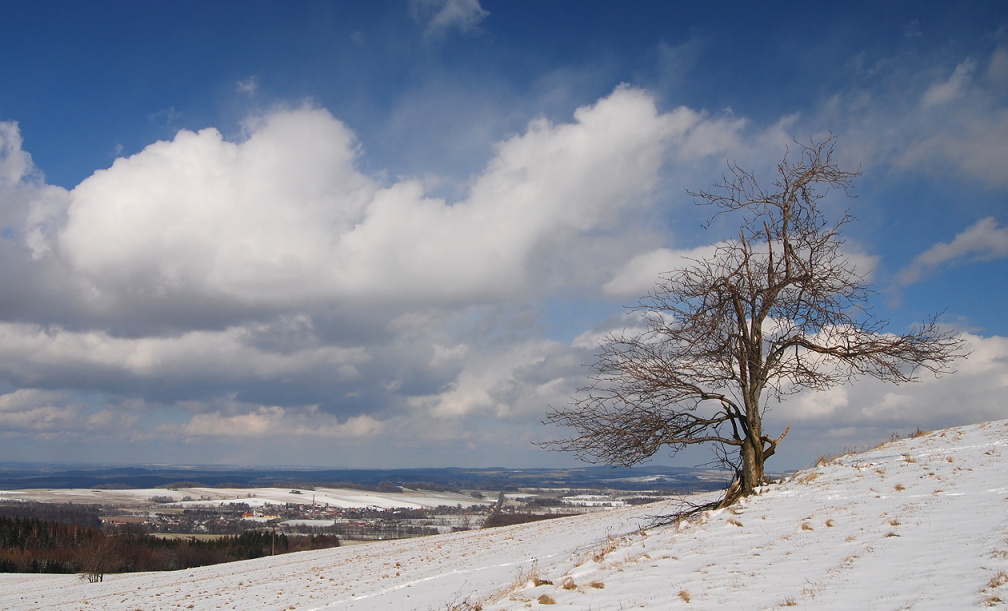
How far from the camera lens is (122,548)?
83938mm

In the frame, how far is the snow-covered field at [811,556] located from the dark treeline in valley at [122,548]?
71.3m

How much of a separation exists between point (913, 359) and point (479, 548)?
16.5 m

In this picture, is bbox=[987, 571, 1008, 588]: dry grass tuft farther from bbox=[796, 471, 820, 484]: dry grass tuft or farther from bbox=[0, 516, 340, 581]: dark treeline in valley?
bbox=[0, 516, 340, 581]: dark treeline in valley

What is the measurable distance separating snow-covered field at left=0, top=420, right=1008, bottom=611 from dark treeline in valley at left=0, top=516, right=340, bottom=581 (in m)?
71.3

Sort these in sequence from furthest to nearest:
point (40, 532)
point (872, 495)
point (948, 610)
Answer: point (40, 532) < point (872, 495) < point (948, 610)

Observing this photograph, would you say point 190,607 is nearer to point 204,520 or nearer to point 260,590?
point 260,590

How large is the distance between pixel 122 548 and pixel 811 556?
318 feet

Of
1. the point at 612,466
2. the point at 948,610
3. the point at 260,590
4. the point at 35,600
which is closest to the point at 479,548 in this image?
the point at 260,590

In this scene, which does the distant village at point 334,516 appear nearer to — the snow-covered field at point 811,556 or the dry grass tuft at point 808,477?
the snow-covered field at point 811,556

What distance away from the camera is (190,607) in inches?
809

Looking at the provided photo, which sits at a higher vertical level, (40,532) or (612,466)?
(612,466)

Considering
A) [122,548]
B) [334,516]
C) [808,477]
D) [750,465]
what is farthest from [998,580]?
[334,516]

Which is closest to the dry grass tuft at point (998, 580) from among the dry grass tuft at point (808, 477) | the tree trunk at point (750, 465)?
the tree trunk at point (750, 465)

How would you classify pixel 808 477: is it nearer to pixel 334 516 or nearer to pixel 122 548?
A: pixel 122 548
